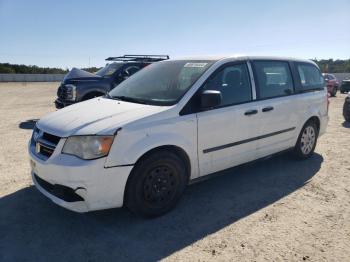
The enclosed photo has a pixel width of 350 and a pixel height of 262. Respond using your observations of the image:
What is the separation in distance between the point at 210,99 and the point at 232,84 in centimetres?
72

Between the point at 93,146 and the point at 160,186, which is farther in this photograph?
the point at 160,186

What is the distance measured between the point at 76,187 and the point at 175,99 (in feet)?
4.68

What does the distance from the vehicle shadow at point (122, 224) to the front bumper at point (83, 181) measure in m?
0.32

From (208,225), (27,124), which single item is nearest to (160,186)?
(208,225)

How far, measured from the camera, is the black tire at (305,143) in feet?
17.9

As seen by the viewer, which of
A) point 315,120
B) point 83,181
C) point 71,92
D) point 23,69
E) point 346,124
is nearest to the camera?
point 83,181

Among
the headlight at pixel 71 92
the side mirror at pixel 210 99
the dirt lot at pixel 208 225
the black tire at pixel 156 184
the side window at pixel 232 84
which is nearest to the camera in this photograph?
the dirt lot at pixel 208 225

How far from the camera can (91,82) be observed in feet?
30.7

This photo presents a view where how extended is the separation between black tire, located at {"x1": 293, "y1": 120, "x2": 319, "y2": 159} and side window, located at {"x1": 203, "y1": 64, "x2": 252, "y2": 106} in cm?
164

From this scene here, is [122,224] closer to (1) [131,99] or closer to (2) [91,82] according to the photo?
(1) [131,99]

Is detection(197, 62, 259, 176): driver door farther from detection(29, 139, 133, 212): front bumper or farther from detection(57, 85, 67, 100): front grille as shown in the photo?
detection(57, 85, 67, 100): front grille

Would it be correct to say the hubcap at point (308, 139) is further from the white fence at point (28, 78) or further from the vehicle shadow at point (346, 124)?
the white fence at point (28, 78)

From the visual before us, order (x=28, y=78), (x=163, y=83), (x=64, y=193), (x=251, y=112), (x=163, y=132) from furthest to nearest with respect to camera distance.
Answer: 1. (x=28, y=78)
2. (x=251, y=112)
3. (x=163, y=83)
4. (x=163, y=132)
5. (x=64, y=193)

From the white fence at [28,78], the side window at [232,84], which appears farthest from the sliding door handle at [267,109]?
the white fence at [28,78]
